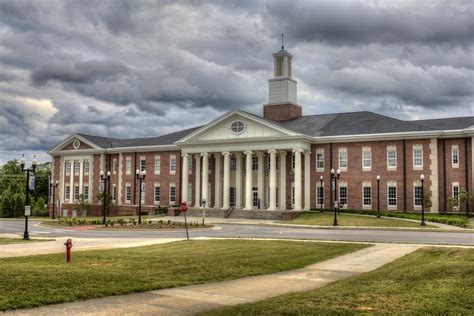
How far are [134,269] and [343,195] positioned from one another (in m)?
41.8

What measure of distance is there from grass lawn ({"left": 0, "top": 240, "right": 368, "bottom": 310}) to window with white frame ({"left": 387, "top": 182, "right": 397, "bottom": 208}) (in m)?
30.8

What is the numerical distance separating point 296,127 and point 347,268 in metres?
43.0

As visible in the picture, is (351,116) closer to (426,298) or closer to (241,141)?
(241,141)

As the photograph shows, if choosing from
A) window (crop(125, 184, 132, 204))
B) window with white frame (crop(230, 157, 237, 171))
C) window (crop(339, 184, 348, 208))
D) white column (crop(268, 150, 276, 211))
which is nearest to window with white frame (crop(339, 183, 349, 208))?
window (crop(339, 184, 348, 208))

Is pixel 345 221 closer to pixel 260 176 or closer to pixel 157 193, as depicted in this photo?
pixel 260 176

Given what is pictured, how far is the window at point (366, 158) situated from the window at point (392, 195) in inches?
114

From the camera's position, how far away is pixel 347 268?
17.0 meters

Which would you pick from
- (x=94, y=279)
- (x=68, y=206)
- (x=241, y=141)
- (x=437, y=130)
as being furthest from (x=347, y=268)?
(x=68, y=206)

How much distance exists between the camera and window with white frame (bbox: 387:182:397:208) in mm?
51719

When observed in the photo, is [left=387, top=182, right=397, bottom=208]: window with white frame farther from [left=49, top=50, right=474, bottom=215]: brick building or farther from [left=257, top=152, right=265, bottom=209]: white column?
[left=257, top=152, right=265, bottom=209]: white column

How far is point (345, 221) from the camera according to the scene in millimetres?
43938

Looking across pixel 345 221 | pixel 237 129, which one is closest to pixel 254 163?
pixel 237 129

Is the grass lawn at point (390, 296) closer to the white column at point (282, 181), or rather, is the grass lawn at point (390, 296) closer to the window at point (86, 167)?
the white column at point (282, 181)

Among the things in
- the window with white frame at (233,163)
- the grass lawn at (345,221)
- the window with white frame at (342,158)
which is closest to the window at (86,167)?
the window with white frame at (233,163)
